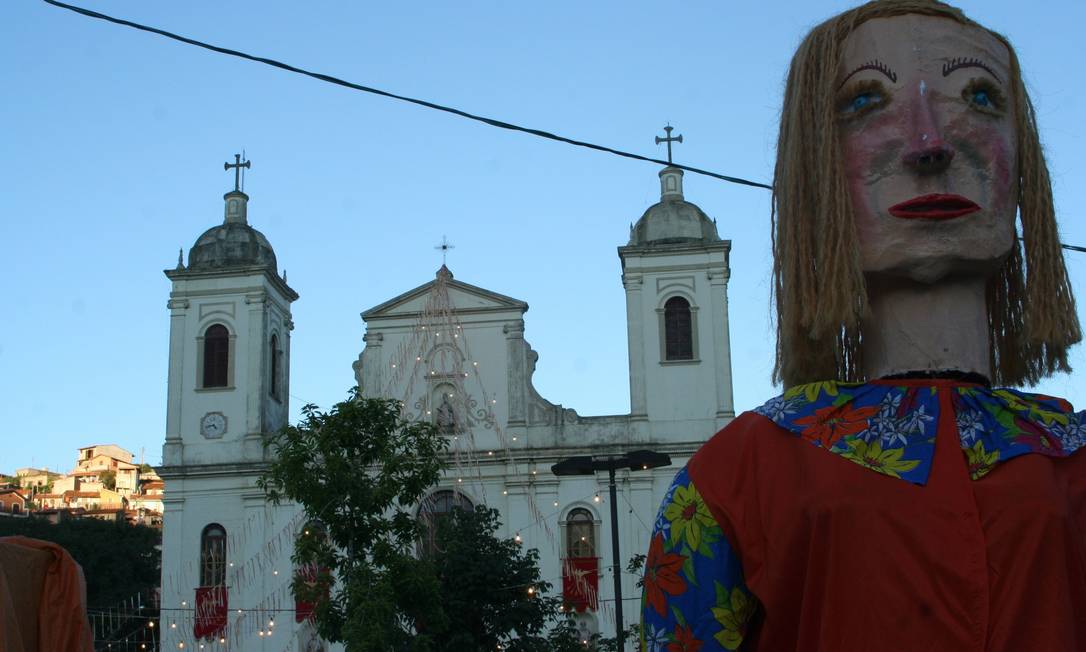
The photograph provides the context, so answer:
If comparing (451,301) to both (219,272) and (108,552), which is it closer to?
(219,272)

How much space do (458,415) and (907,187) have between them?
24814mm

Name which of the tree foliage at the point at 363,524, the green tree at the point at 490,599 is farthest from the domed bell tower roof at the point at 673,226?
the tree foliage at the point at 363,524

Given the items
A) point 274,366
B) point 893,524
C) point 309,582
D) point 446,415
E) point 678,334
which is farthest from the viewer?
point 274,366

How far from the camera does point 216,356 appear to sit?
27.9 meters

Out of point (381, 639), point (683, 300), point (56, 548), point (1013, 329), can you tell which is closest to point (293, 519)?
point (683, 300)

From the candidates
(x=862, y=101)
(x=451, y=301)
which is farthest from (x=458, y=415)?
(x=862, y=101)

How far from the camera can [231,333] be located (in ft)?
91.2

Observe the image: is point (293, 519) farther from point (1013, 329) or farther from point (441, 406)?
point (1013, 329)

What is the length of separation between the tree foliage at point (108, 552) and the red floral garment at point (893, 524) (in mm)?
32315

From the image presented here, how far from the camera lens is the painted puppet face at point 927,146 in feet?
8.16

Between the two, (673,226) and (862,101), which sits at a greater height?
(673,226)

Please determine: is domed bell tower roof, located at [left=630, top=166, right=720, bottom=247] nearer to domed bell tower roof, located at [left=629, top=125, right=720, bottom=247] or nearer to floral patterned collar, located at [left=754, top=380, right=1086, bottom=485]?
domed bell tower roof, located at [left=629, top=125, right=720, bottom=247]

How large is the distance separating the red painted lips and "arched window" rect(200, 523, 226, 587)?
84.2ft

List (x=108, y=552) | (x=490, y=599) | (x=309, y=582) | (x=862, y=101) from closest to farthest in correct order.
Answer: (x=862, y=101) → (x=490, y=599) → (x=309, y=582) → (x=108, y=552)
